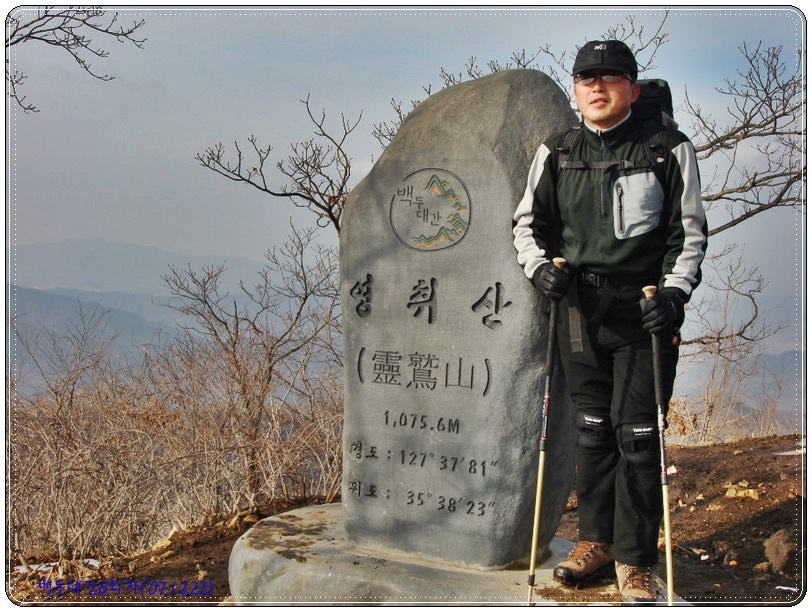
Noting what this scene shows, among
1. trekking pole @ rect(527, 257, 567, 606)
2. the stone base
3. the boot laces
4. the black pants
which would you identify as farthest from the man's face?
the stone base

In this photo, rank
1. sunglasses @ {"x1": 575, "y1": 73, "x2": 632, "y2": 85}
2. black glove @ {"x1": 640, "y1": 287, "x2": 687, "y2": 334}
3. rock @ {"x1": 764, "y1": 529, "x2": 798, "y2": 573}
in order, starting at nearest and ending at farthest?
black glove @ {"x1": 640, "y1": 287, "x2": 687, "y2": 334}, sunglasses @ {"x1": 575, "y1": 73, "x2": 632, "y2": 85}, rock @ {"x1": 764, "y1": 529, "x2": 798, "y2": 573}

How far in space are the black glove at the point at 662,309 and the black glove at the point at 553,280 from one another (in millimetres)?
378

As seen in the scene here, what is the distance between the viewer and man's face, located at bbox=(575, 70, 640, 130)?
4090mm

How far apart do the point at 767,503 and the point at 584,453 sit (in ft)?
9.32

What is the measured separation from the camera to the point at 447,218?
15.1 ft

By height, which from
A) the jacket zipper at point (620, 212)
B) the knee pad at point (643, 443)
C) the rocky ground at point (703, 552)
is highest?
the jacket zipper at point (620, 212)

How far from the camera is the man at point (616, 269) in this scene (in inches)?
158

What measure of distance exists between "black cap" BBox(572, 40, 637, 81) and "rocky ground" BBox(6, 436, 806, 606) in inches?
95.5

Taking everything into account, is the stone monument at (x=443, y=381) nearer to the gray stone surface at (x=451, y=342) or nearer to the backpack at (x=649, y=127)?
the gray stone surface at (x=451, y=342)

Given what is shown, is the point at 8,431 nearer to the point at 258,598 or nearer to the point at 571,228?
the point at 258,598

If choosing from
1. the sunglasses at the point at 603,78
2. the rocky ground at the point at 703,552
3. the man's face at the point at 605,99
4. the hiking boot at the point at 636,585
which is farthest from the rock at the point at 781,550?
the sunglasses at the point at 603,78

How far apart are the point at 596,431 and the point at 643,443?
241 millimetres

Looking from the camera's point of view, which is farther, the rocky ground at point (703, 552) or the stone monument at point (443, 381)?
the rocky ground at point (703, 552)

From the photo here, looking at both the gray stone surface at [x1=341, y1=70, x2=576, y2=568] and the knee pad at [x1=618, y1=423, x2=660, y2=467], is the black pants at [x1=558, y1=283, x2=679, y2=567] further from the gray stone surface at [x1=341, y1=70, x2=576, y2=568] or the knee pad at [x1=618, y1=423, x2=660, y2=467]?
the gray stone surface at [x1=341, y1=70, x2=576, y2=568]
